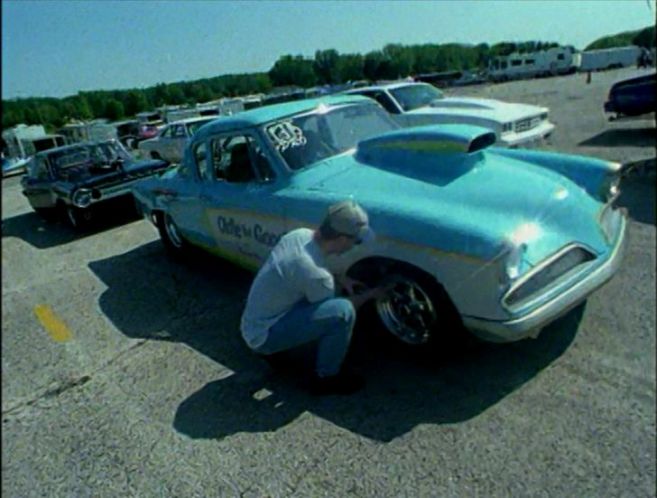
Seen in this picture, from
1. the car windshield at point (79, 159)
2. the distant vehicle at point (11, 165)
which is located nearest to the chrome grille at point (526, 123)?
the car windshield at point (79, 159)

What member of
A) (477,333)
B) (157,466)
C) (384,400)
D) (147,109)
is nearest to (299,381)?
(384,400)

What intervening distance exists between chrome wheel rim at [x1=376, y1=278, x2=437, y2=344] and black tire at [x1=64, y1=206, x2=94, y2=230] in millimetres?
5270

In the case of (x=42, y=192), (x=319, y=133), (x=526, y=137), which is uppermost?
(x=319, y=133)

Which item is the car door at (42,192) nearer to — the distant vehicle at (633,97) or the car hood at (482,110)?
the car hood at (482,110)

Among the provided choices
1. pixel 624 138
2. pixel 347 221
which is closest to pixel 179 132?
pixel 624 138

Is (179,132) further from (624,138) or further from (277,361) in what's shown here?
(277,361)

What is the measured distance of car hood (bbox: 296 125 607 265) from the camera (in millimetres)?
2520

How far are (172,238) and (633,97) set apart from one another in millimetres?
8850

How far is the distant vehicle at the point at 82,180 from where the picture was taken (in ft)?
19.4

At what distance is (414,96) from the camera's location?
9.80m

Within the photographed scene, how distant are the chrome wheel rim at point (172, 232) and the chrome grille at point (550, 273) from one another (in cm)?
386

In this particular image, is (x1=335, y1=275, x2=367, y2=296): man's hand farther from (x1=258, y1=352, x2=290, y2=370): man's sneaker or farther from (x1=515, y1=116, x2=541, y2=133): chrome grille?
(x1=515, y1=116, x2=541, y2=133): chrome grille

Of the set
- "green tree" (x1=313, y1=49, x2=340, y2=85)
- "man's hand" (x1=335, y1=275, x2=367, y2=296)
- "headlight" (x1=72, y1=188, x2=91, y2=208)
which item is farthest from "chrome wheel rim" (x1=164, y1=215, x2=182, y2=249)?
"green tree" (x1=313, y1=49, x2=340, y2=85)

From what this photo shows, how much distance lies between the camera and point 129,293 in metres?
4.98
